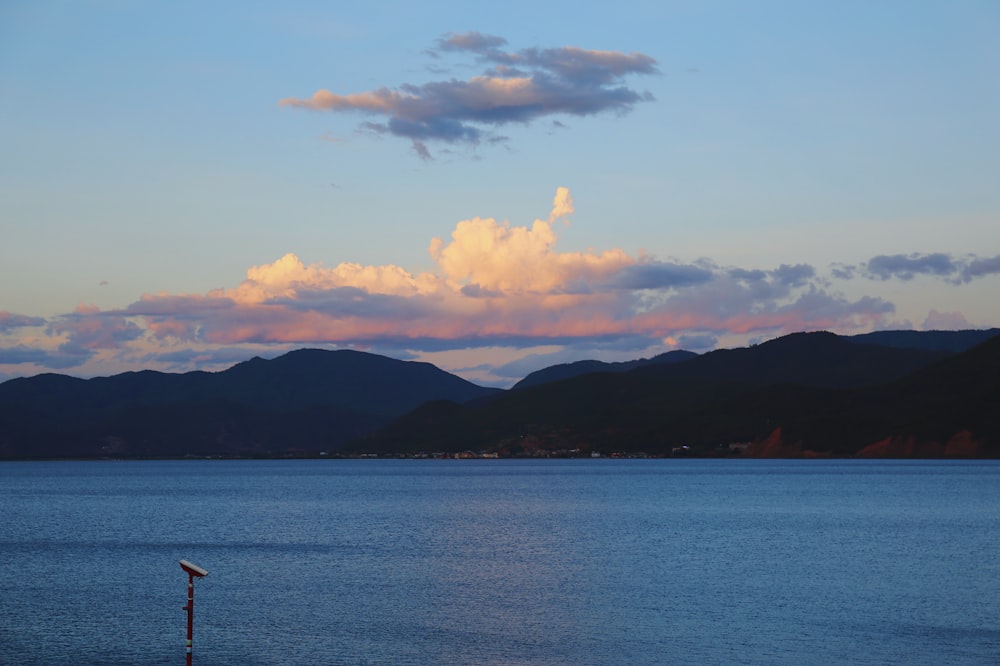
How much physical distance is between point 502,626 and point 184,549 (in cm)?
5421

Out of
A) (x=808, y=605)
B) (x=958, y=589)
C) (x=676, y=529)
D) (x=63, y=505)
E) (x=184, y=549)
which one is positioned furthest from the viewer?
(x=63, y=505)

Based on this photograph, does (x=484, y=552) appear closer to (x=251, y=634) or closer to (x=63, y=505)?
(x=251, y=634)

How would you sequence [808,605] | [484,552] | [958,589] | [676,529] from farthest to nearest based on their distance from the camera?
[676,529] → [484,552] → [958,589] → [808,605]

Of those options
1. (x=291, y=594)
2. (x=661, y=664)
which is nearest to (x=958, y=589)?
(x=661, y=664)

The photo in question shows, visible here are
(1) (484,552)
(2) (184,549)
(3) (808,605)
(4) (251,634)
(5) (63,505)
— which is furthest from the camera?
(5) (63,505)

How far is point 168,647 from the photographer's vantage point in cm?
5422

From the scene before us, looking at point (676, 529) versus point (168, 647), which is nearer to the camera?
point (168, 647)

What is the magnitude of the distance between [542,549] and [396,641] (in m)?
44.5

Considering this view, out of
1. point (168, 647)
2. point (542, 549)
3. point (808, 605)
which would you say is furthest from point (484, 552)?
point (168, 647)

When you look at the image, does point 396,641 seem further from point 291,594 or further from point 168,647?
point 291,594

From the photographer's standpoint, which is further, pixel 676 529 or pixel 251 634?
pixel 676 529

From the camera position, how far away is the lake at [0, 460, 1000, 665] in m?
53.8

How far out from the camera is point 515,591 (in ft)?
238

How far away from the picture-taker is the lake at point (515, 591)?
53.8 meters
